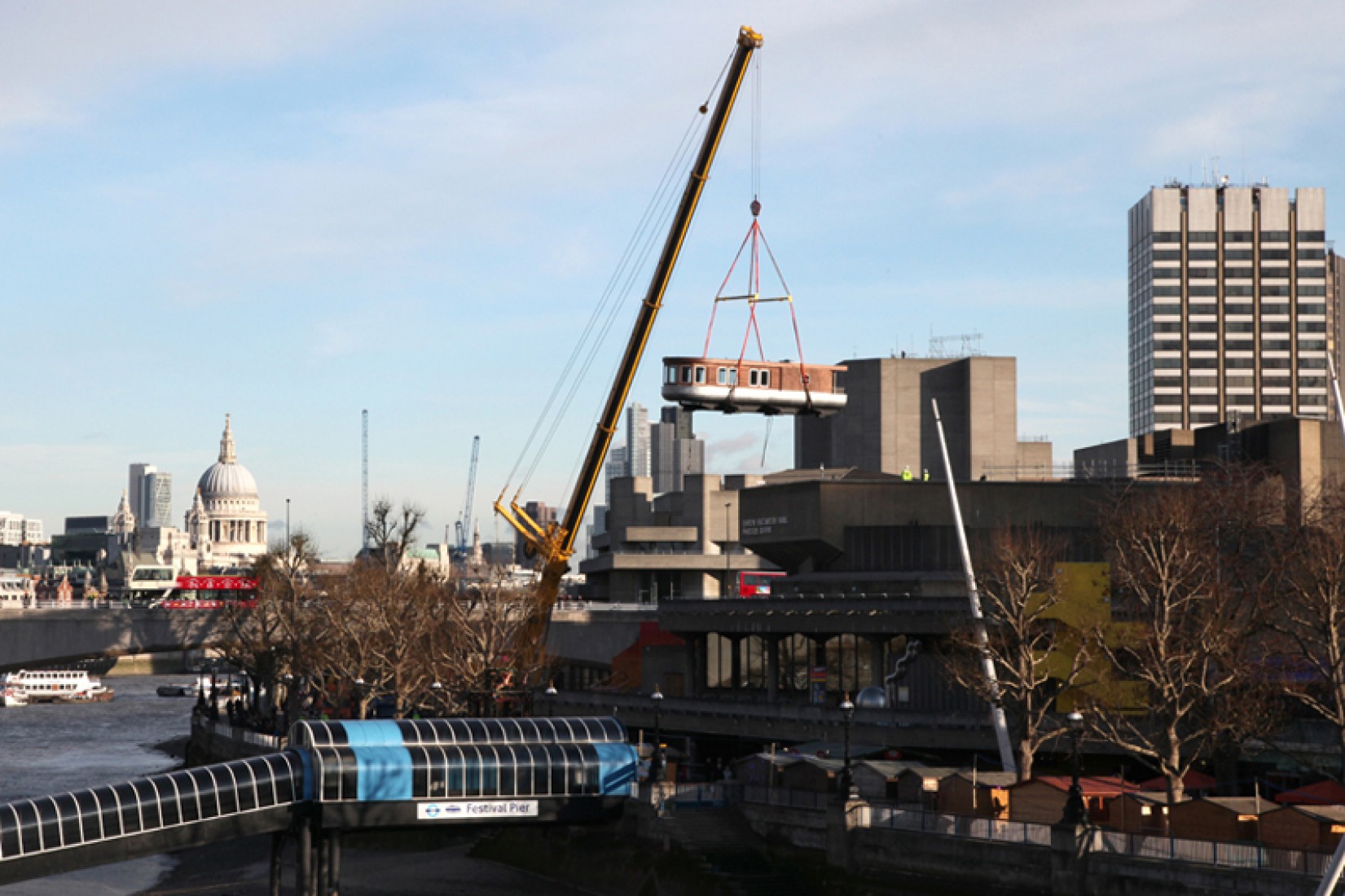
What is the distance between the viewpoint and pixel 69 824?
60562 millimetres

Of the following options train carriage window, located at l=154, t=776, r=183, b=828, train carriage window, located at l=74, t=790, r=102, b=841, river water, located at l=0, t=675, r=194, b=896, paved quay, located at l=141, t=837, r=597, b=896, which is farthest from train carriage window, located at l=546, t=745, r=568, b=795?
river water, located at l=0, t=675, r=194, b=896

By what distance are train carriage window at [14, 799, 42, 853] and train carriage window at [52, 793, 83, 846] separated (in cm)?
77

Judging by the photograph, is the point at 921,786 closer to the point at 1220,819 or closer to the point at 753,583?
the point at 1220,819

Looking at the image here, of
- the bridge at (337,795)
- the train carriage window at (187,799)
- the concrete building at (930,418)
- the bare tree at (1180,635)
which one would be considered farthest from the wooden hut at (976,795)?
the concrete building at (930,418)

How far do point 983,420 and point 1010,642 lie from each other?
8109 centimetres

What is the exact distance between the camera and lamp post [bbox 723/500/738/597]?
168m

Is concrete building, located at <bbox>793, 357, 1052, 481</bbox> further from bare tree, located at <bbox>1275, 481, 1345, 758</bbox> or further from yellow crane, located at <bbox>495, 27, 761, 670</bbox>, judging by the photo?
bare tree, located at <bbox>1275, 481, 1345, 758</bbox>

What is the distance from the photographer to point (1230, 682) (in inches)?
2613

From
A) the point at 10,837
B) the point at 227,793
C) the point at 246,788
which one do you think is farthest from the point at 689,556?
the point at 10,837

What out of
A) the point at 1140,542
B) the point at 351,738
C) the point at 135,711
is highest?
the point at 1140,542

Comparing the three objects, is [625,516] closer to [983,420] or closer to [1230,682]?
[983,420]

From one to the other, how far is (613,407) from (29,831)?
56594mm

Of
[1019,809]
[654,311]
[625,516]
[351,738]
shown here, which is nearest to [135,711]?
[625,516]

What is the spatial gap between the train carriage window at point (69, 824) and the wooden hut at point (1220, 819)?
36.9 meters
